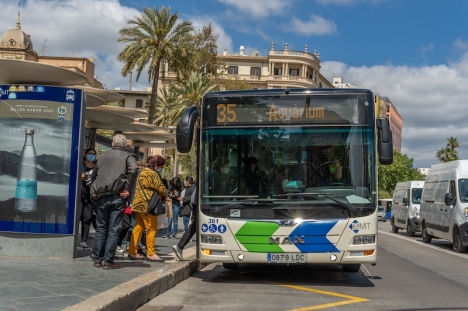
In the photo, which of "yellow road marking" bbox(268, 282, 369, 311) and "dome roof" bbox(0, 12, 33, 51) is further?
"dome roof" bbox(0, 12, 33, 51)

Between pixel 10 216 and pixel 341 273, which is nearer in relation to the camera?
pixel 10 216

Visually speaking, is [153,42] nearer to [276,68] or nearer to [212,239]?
[212,239]

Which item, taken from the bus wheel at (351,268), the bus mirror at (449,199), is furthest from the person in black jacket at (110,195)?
the bus mirror at (449,199)

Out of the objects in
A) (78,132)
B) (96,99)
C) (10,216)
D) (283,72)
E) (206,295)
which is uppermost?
(283,72)

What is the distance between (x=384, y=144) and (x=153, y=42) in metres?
29.3

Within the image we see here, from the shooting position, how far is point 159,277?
8695 mm

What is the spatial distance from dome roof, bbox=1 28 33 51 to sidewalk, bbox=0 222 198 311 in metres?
75.9

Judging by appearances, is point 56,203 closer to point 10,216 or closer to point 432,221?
point 10,216

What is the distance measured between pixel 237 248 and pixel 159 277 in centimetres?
153

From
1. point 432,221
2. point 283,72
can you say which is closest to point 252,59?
point 283,72

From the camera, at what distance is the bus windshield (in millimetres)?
9742

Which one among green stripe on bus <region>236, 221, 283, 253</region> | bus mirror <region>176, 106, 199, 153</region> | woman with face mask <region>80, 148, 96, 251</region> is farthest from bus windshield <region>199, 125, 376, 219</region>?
woman with face mask <region>80, 148, 96, 251</region>

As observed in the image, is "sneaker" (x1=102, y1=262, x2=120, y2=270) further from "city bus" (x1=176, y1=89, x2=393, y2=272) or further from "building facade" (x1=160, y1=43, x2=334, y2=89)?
"building facade" (x1=160, y1=43, x2=334, y2=89)

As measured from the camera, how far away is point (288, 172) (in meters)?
9.93
